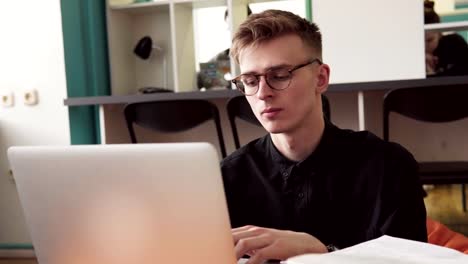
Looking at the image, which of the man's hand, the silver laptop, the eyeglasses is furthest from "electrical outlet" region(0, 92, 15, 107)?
the man's hand

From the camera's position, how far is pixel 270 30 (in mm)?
1078

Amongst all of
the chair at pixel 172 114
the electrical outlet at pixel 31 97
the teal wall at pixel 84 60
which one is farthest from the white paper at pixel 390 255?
the electrical outlet at pixel 31 97

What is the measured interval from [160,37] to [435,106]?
Answer: 6.86 ft

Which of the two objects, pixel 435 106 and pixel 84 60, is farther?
pixel 84 60

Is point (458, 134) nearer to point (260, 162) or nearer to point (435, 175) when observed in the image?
point (435, 175)

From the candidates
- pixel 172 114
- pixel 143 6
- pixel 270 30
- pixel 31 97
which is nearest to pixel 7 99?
pixel 31 97

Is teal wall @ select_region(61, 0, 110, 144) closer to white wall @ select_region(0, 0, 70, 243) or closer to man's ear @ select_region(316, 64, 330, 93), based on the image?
white wall @ select_region(0, 0, 70, 243)

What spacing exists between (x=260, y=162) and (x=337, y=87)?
3.89 feet

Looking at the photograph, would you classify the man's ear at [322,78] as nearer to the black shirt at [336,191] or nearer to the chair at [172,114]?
the black shirt at [336,191]

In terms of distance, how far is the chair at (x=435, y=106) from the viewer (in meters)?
2.03

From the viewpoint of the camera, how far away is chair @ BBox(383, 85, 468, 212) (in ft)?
6.65

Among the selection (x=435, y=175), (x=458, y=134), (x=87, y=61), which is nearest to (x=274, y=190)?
(x=435, y=175)

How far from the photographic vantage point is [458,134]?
8.95 feet

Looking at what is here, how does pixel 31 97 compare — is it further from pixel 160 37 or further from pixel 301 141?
pixel 301 141
